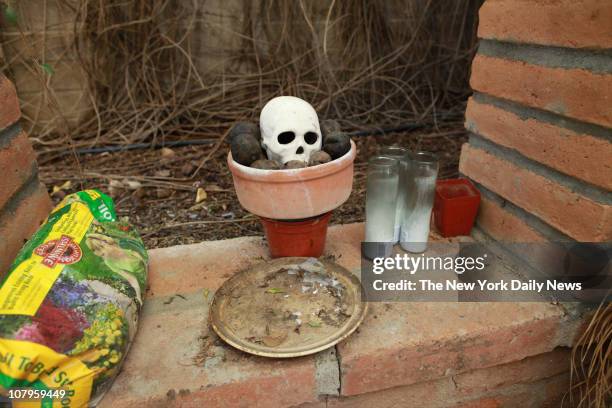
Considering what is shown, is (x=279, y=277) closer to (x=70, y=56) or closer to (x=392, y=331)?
(x=392, y=331)

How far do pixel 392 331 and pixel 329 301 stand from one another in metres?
0.15

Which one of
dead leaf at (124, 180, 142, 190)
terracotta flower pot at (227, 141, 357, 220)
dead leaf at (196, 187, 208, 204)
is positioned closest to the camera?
terracotta flower pot at (227, 141, 357, 220)

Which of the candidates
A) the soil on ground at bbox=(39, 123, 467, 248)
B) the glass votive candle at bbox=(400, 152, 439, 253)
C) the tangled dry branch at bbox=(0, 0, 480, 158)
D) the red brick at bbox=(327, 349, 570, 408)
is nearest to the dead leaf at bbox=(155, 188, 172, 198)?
the soil on ground at bbox=(39, 123, 467, 248)

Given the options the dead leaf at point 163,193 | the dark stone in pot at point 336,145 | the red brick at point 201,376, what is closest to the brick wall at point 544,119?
the dark stone in pot at point 336,145

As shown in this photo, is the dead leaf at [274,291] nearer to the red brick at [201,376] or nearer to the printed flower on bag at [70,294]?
the red brick at [201,376]

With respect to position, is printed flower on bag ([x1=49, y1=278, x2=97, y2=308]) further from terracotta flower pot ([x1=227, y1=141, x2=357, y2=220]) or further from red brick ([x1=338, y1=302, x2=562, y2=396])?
red brick ([x1=338, y1=302, x2=562, y2=396])

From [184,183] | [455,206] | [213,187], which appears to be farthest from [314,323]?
[184,183]

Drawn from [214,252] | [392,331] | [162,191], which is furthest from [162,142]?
[392,331]

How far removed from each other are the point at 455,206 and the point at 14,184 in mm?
1187

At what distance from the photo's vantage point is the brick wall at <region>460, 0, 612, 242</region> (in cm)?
86

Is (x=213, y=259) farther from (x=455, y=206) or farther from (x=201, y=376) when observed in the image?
(x=455, y=206)

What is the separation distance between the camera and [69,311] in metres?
0.81

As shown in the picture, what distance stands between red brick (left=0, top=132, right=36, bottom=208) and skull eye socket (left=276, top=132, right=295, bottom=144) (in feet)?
2.19

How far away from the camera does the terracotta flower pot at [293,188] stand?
98 cm
